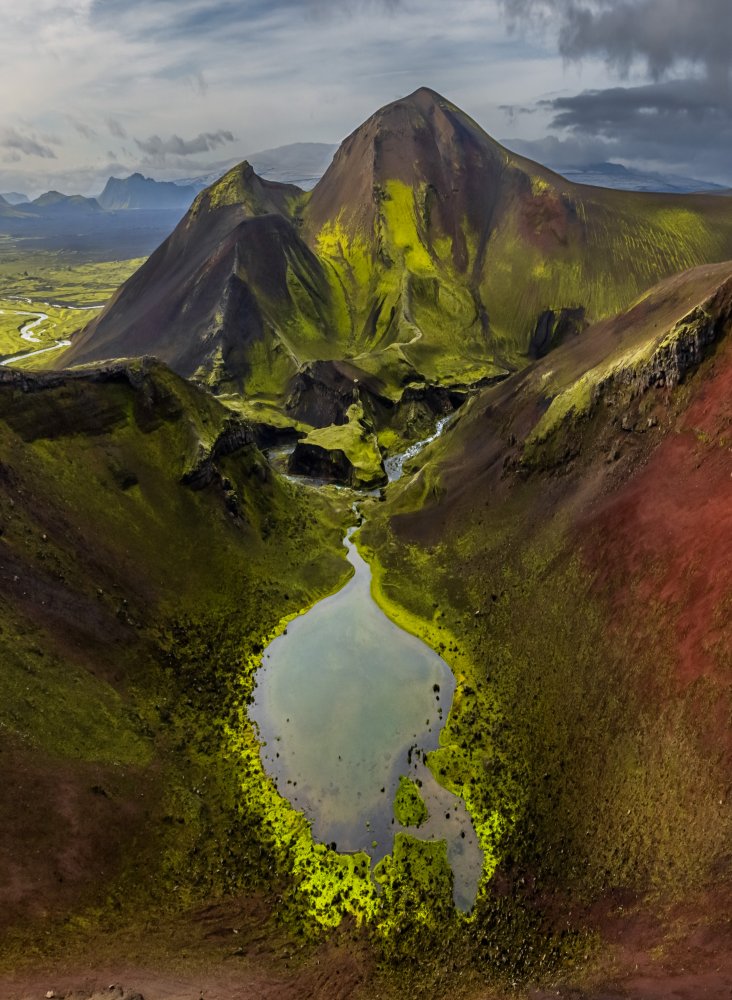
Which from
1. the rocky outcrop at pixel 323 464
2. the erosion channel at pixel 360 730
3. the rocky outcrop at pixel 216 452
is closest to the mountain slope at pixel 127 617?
the rocky outcrop at pixel 216 452

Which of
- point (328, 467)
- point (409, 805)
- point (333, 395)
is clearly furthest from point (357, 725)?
point (333, 395)

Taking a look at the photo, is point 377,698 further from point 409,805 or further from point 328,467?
point 328,467

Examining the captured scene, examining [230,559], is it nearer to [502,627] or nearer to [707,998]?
[502,627]

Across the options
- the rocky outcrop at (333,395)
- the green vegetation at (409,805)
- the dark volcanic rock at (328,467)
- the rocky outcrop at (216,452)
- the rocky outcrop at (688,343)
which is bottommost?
the green vegetation at (409,805)

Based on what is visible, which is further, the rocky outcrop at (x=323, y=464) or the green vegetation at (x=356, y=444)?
the rocky outcrop at (x=323, y=464)

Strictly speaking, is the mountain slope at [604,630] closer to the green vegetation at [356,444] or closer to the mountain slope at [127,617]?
the mountain slope at [127,617]

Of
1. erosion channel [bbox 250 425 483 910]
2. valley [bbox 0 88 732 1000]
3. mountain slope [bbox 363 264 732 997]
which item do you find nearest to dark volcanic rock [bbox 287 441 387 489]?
mountain slope [bbox 363 264 732 997]
